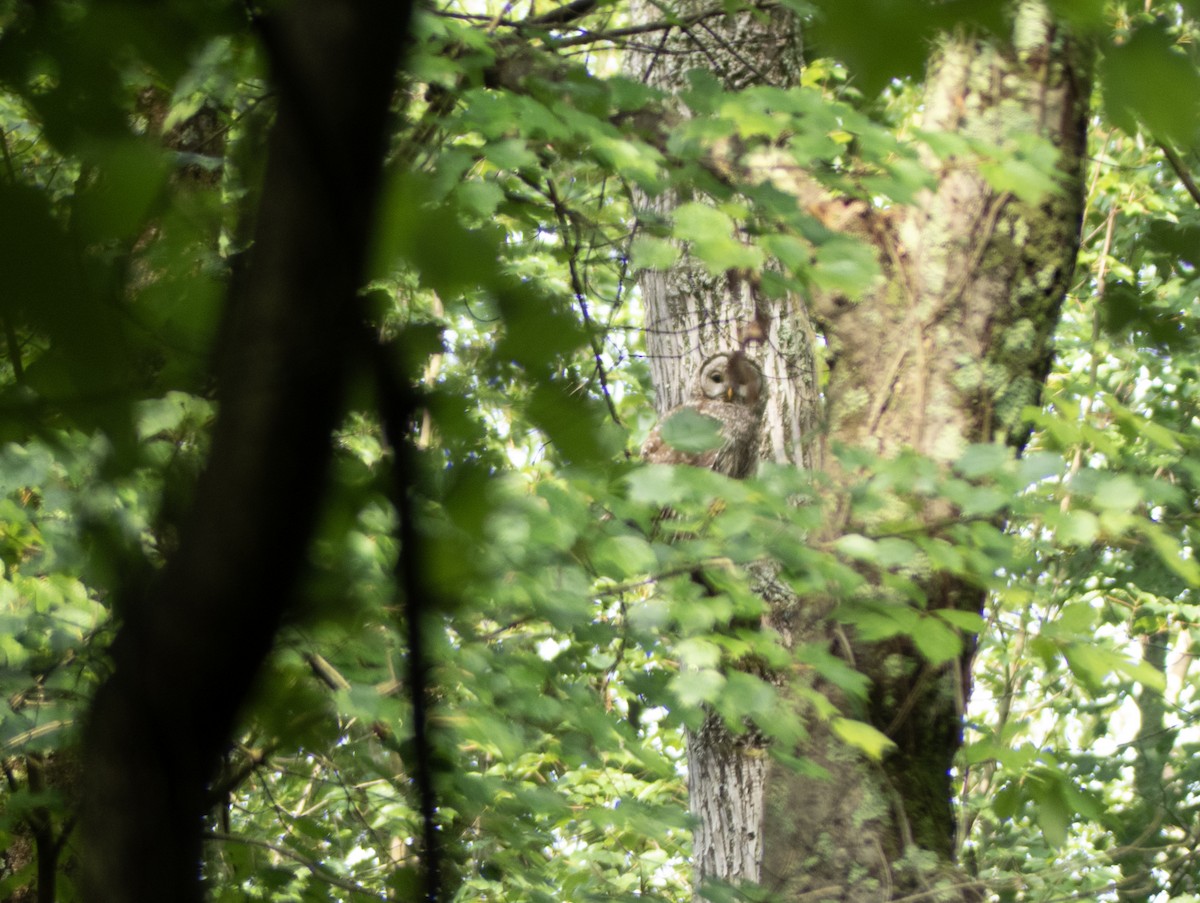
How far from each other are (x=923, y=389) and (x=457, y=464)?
203 cm

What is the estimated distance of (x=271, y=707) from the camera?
1.96 feet

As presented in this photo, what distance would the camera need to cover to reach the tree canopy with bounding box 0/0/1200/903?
0.44 m

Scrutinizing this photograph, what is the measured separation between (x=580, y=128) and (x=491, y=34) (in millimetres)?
602

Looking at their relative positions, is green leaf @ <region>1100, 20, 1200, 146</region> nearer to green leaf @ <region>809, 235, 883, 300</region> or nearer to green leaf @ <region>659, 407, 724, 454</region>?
green leaf @ <region>659, 407, 724, 454</region>

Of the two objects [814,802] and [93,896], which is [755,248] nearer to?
[814,802]

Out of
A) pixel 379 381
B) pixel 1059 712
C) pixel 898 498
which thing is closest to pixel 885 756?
pixel 898 498

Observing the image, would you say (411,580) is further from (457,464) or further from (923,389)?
(923,389)

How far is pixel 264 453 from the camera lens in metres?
0.43

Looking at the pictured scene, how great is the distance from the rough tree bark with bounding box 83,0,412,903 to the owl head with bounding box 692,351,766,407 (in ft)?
9.14

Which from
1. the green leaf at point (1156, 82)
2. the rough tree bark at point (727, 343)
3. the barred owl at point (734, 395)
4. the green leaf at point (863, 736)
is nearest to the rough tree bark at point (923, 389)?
the rough tree bark at point (727, 343)

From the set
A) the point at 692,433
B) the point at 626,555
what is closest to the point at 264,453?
the point at 692,433

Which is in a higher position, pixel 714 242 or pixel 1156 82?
pixel 714 242

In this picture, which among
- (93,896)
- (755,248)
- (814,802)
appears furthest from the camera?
(814,802)

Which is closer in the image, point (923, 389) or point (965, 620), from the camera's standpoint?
point (965, 620)
